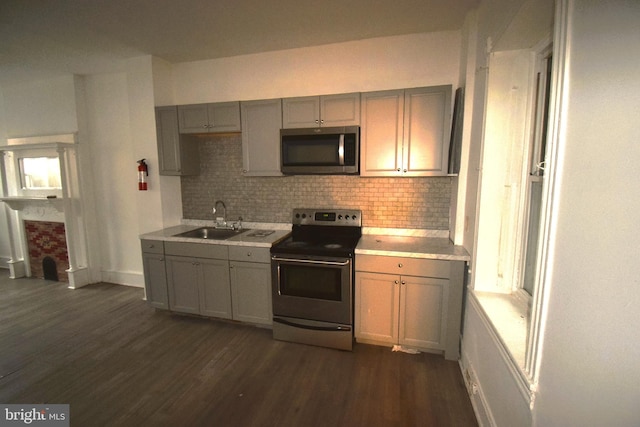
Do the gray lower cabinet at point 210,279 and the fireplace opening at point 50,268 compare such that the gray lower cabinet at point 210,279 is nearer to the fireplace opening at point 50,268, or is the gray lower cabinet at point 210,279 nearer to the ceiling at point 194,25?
the ceiling at point 194,25

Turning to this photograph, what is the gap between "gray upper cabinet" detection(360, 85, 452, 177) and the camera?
2408 mm

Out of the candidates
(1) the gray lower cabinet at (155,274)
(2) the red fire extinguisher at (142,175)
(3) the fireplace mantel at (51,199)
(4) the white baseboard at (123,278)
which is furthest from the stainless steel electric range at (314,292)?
(3) the fireplace mantel at (51,199)

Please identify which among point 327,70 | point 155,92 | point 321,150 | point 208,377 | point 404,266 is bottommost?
point 208,377

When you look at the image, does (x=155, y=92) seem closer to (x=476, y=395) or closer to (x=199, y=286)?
(x=199, y=286)

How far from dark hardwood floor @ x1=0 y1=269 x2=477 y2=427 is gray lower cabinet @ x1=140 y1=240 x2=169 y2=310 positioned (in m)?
0.20

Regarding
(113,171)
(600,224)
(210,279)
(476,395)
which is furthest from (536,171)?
(113,171)

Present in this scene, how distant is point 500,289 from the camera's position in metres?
1.86

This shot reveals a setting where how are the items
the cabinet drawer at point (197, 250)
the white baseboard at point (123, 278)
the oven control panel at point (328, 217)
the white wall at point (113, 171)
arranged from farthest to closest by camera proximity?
the white baseboard at point (123, 278) < the white wall at point (113, 171) < the oven control panel at point (328, 217) < the cabinet drawer at point (197, 250)

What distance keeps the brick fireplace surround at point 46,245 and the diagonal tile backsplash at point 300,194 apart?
2123 mm

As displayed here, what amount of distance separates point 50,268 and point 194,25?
417 cm

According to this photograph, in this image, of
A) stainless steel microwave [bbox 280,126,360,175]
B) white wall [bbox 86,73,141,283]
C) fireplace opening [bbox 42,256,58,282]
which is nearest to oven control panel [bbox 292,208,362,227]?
stainless steel microwave [bbox 280,126,360,175]

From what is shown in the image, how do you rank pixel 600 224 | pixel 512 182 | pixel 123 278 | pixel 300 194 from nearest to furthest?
pixel 600 224, pixel 512 182, pixel 300 194, pixel 123 278

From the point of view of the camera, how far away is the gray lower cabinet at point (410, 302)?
87.1 inches

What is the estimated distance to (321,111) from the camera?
2646 mm
